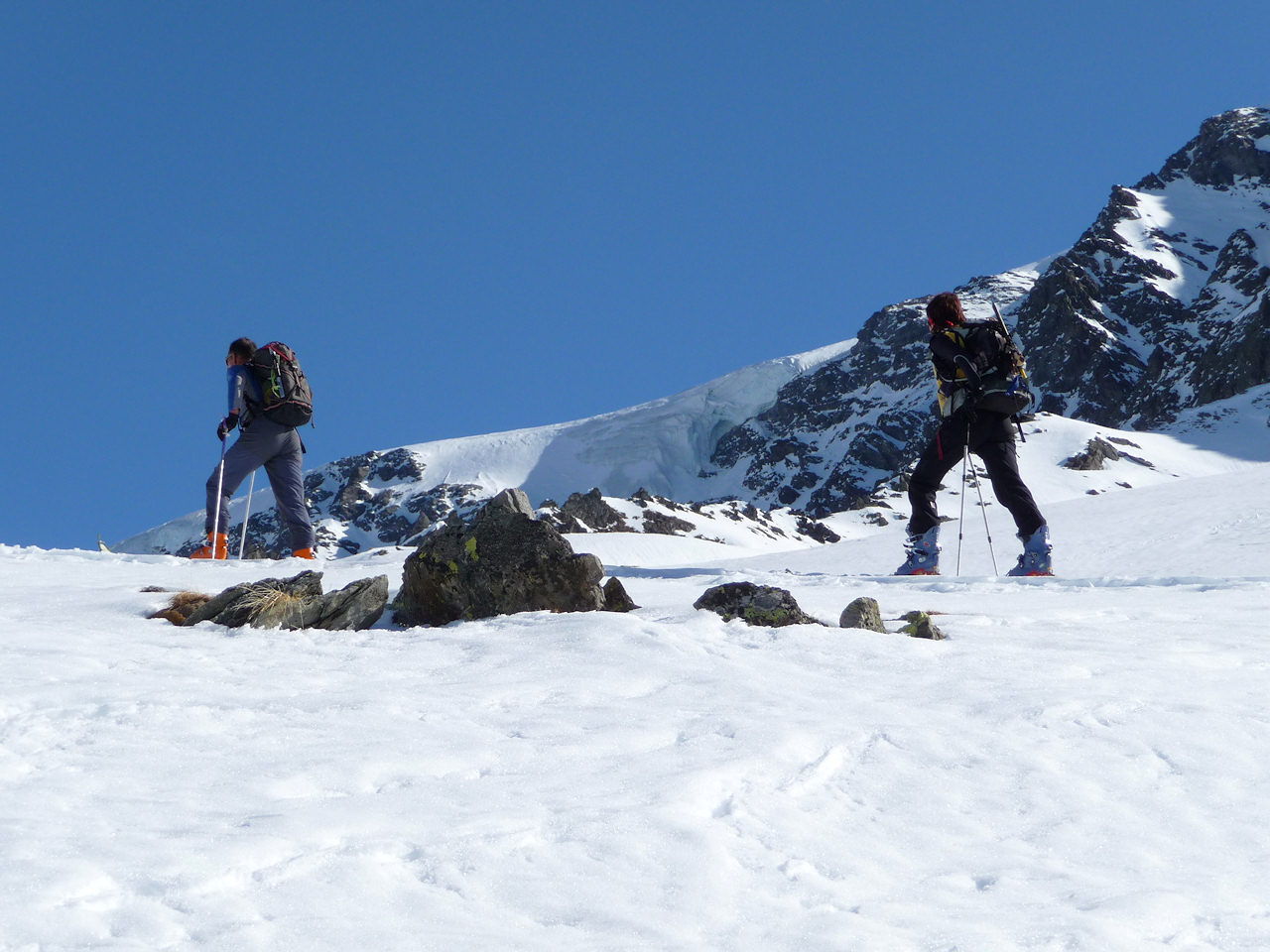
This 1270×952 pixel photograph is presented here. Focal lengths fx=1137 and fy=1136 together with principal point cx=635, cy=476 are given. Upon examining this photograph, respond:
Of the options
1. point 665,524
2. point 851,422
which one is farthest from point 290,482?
point 851,422

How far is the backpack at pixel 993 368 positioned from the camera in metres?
8.22

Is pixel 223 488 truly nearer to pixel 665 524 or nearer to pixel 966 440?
pixel 966 440

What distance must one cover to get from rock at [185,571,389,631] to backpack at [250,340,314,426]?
366 centimetres

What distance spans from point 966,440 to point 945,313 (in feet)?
3.30

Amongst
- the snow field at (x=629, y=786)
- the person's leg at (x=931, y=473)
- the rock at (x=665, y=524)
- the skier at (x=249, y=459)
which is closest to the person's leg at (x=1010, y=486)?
the person's leg at (x=931, y=473)

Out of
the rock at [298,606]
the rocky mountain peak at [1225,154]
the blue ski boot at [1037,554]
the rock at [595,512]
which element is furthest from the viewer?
the rocky mountain peak at [1225,154]

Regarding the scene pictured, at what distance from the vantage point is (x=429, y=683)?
13.6 feet

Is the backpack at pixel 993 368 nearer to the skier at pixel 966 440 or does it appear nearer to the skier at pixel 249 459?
the skier at pixel 966 440

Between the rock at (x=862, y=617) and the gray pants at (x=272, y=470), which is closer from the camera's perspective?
the rock at (x=862, y=617)

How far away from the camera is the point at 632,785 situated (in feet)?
9.72

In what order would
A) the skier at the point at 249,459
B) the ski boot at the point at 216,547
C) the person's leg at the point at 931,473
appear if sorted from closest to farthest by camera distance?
the person's leg at the point at 931,473 → the skier at the point at 249,459 → the ski boot at the point at 216,547

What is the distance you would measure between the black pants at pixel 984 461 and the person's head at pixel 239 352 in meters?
5.35

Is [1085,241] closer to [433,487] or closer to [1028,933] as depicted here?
[433,487]

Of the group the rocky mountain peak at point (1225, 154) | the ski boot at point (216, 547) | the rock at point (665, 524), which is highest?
the rocky mountain peak at point (1225, 154)
